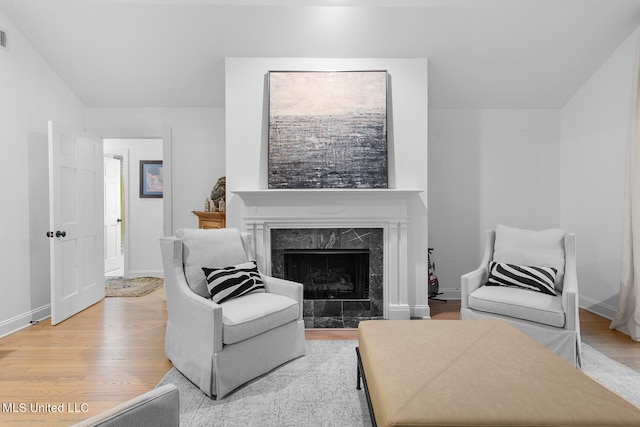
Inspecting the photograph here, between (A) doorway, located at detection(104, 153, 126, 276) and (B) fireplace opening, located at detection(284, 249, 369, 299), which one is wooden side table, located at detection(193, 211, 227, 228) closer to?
(B) fireplace opening, located at detection(284, 249, 369, 299)

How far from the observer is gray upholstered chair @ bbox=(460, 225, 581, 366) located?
2.47 m

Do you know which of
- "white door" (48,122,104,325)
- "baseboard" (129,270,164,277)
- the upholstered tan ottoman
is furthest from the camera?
"baseboard" (129,270,164,277)

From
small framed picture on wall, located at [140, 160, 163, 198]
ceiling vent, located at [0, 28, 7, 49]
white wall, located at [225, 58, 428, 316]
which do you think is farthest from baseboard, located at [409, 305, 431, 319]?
ceiling vent, located at [0, 28, 7, 49]

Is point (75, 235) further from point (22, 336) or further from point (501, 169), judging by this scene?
point (501, 169)

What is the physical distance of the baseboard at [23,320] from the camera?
10.5 ft

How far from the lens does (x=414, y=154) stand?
362 cm

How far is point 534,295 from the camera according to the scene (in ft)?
8.94

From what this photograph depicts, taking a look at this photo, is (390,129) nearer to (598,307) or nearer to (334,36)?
(334,36)

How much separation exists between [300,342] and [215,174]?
257cm

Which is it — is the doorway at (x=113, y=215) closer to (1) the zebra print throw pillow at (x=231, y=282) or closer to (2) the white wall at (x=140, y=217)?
(2) the white wall at (x=140, y=217)

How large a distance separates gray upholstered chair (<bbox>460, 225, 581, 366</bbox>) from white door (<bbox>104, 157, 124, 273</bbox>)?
19.1 ft

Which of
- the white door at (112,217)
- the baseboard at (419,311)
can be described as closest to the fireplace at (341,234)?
the baseboard at (419,311)

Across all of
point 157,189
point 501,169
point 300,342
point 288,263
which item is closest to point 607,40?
point 501,169

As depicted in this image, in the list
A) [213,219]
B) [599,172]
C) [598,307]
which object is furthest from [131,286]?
[599,172]
